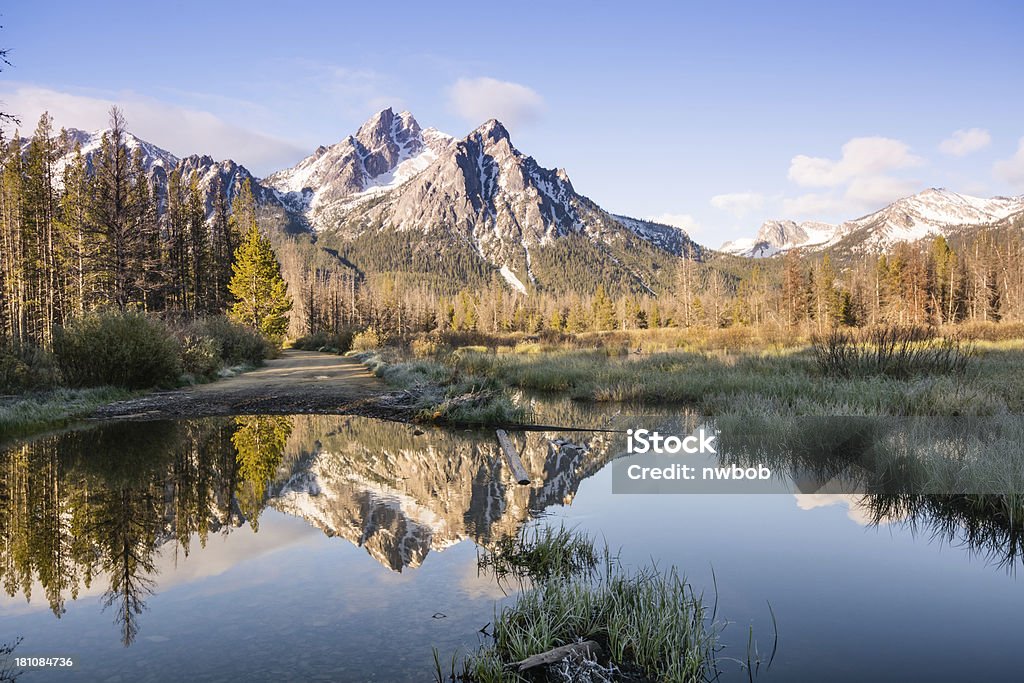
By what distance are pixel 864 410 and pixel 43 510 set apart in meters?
12.4

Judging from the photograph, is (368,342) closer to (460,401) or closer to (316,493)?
(460,401)

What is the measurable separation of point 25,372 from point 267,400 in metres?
6.08

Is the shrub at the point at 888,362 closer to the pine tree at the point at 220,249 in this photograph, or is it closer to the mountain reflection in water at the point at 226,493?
the mountain reflection in water at the point at 226,493

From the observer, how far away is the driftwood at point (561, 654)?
10.9 ft

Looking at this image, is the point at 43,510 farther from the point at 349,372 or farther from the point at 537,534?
the point at 349,372

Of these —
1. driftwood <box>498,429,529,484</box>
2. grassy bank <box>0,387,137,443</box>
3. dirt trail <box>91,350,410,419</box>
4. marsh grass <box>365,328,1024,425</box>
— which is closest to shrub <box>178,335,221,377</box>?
dirt trail <box>91,350,410,419</box>

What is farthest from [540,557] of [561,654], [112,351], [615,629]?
[112,351]

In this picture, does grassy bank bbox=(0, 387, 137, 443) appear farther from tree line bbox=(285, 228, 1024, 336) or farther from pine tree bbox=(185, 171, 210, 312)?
tree line bbox=(285, 228, 1024, 336)

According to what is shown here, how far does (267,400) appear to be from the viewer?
671 inches

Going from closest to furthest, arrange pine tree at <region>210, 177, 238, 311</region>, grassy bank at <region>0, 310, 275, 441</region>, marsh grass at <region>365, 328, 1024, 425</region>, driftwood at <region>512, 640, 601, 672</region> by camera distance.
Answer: driftwood at <region>512, 640, 601, 672</region> < marsh grass at <region>365, 328, 1024, 425</region> < grassy bank at <region>0, 310, 275, 441</region> < pine tree at <region>210, 177, 238, 311</region>

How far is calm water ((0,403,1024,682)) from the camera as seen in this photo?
371 centimetres

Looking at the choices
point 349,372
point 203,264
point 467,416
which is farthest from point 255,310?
point 467,416

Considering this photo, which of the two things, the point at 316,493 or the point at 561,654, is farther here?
the point at 316,493

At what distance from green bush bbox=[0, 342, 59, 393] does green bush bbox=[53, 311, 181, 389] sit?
34cm
